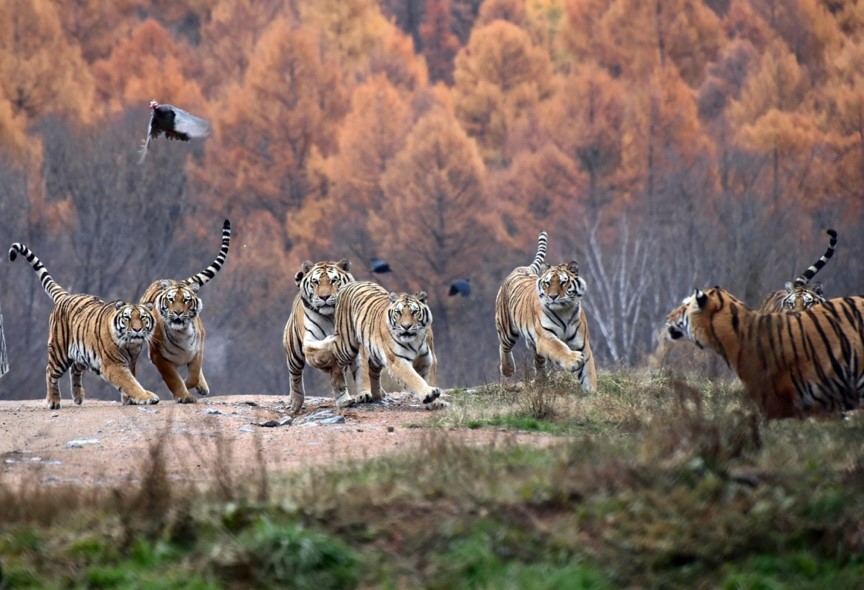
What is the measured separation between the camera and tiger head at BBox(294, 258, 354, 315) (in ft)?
38.4

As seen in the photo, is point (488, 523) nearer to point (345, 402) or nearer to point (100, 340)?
point (345, 402)

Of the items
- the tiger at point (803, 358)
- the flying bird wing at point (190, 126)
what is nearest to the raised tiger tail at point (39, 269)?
the flying bird wing at point (190, 126)

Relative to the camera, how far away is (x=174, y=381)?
12555 millimetres

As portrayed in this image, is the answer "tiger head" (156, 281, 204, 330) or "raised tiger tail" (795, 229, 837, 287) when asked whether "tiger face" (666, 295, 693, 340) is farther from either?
"tiger head" (156, 281, 204, 330)

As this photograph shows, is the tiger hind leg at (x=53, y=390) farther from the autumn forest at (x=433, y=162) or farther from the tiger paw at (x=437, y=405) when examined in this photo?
the autumn forest at (x=433, y=162)

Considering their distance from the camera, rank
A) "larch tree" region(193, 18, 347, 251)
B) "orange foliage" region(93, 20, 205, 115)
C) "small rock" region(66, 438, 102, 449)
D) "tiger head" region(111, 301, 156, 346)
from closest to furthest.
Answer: "small rock" region(66, 438, 102, 449)
"tiger head" region(111, 301, 156, 346)
"larch tree" region(193, 18, 347, 251)
"orange foliage" region(93, 20, 205, 115)

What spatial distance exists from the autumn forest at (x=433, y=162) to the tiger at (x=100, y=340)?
1183cm

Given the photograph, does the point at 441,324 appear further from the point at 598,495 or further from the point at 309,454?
the point at 598,495

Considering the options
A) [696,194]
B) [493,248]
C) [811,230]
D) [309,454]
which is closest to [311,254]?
[493,248]

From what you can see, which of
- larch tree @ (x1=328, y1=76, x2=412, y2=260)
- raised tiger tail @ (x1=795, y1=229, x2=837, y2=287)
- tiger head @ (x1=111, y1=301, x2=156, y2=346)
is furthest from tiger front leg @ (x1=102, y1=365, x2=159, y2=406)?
larch tree @ (x1=328, y1=76, x2=412, y2=260)

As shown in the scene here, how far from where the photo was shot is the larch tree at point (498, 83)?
155ft

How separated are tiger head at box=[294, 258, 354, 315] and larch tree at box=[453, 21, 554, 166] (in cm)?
3533

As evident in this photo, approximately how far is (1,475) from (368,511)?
265 centimetres

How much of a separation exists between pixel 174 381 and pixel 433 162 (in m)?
25.2
